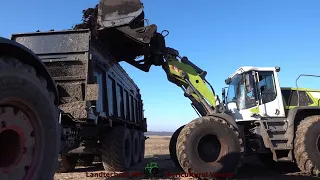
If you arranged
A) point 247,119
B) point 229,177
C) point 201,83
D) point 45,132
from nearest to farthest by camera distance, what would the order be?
1. point 45,132
2. point 229,177
3. point 247,119
4. point 201,83

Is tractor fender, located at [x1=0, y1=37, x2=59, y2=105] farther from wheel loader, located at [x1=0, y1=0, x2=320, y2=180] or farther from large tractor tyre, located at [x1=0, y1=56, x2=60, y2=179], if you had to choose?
wheel loader, located at [x1=0, y1=0, x2=320, y2=180]

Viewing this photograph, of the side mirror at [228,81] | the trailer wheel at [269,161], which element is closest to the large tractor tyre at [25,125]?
the side mirror at [228,81]

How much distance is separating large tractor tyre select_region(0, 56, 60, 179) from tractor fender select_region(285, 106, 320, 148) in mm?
5800

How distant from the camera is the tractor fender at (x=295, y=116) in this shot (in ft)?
24.1

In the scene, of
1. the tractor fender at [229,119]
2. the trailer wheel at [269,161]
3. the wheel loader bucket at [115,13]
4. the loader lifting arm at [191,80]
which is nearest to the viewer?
the tractor fender at [229,119]

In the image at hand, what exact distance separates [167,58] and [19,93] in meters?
6.40

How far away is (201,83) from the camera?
8.60 m

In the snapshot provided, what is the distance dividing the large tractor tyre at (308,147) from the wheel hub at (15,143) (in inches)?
238

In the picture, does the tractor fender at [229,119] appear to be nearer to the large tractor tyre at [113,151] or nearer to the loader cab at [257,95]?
the loader cab at [257,95]

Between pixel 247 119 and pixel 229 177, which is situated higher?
pixel 247 119

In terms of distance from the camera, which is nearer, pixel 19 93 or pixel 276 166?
pixel 19 93

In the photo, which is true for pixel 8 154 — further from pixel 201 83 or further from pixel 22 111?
pixel 201 83

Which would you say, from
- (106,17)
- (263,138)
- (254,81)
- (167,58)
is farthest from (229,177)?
(106,17)

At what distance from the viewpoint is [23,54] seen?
3006mm
